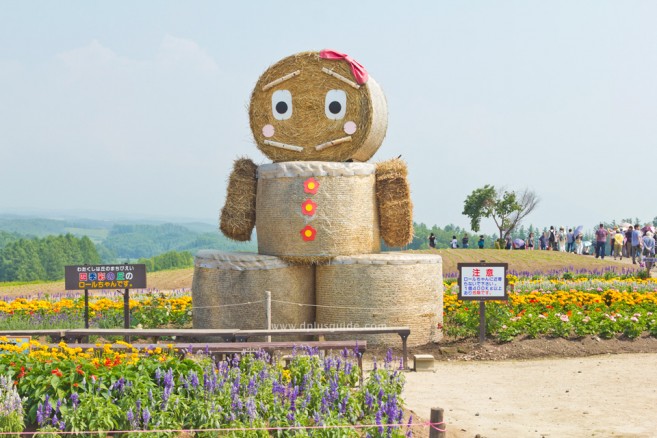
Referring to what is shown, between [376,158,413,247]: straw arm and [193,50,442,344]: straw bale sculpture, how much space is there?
0.02 metres

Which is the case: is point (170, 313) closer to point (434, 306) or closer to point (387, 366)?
point (434, 306)

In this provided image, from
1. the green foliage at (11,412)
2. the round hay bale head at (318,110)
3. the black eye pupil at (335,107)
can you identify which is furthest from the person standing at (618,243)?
the green foliage at (11,412)

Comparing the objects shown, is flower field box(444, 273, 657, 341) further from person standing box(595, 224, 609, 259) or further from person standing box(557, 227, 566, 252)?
person standing box(557, 227, 566, 252)

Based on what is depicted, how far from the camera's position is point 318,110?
43.0 ft

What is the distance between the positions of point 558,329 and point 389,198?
3.46 m

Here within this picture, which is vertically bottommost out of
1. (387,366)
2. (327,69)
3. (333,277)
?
(387,366)

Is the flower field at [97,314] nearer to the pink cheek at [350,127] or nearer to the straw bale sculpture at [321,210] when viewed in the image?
the straw bale sculpture at [321,210]

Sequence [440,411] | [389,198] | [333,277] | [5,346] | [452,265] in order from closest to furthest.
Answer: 1. [440,411]
2. [5,346]
3. [333,277]
4. [389,198]
5. [452,265]

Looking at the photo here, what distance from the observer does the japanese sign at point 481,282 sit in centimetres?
1285

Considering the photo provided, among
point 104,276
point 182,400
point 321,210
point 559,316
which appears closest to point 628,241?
point 559,316

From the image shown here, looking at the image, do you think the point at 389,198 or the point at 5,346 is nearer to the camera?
the point at 5,346

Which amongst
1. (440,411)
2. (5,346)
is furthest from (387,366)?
(5,346)

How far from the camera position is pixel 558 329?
1252cm

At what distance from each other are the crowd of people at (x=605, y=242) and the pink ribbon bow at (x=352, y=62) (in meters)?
16.6
